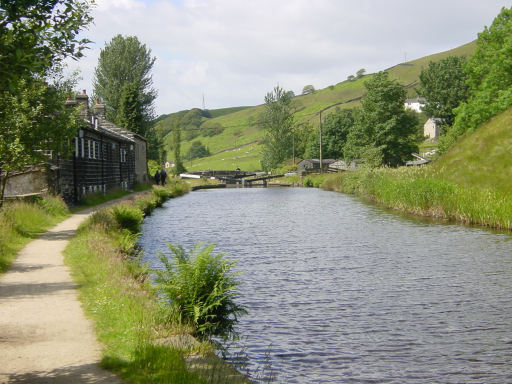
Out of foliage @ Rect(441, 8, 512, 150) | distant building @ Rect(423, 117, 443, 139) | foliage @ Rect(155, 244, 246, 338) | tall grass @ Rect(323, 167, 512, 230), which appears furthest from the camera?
distant building @ Rect(423, 117, 443, 139)

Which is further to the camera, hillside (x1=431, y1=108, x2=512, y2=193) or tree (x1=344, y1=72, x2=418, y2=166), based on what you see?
tree (x1=344, y1=72, x2=418, y2=166)

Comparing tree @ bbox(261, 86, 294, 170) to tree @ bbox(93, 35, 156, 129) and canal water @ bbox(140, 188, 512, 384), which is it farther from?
canal water @ bbox(140, 188, 512, 384)

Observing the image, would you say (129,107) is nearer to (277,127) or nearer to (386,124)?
(386,124)

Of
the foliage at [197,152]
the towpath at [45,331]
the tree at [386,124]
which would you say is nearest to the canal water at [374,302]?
the towpath at [45,331]

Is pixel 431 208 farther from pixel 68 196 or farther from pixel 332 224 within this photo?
pixel 68 196

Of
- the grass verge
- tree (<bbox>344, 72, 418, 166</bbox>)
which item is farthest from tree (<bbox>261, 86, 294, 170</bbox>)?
the grass verge

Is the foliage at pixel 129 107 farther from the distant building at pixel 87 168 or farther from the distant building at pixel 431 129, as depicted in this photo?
the distant building at pixel 431 129

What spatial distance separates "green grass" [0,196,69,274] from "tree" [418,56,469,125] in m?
69.1

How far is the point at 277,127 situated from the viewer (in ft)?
370

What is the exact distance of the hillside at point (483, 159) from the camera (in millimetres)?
34094

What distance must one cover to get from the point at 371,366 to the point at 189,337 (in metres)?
3.20

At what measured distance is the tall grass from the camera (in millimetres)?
25547

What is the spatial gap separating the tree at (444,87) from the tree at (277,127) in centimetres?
3400

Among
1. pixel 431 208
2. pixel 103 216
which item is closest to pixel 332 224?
pixel 431 208
